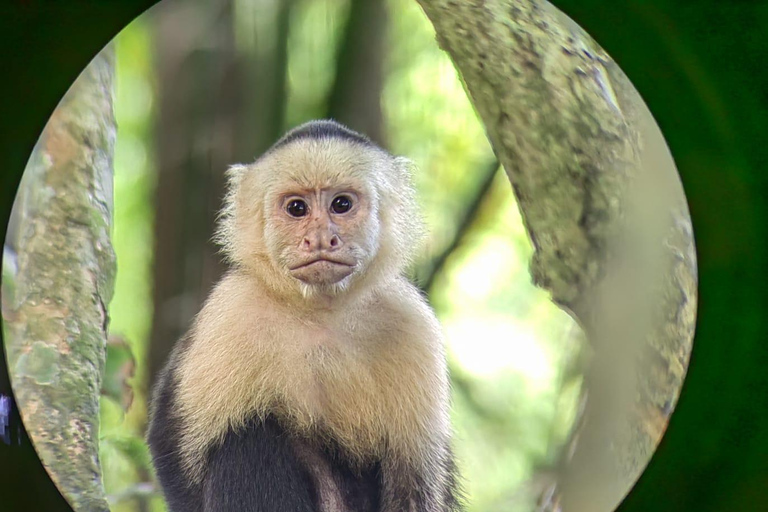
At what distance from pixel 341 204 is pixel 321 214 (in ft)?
0.12

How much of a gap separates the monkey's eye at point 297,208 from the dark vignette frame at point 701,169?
357mm

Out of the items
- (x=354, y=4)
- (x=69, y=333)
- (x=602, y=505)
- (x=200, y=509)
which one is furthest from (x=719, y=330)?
(x=69, y=333)

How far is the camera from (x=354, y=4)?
Result: 1.12m

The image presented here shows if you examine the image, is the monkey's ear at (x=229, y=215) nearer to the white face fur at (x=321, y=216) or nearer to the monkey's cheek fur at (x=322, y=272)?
the white face fur at (x=321, y=216)

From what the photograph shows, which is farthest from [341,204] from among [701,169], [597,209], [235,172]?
[701,169]

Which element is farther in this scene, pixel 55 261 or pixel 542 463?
pixel 55 261

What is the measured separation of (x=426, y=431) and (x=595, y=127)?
0.51 meters

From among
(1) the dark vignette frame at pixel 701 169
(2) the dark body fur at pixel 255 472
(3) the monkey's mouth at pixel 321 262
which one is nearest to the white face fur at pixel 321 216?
(3) the monkey's mouth at pixel 321 262

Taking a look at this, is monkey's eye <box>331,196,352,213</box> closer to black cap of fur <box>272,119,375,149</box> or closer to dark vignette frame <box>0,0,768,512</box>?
black cap of fur <box>272,119,375,149</box>

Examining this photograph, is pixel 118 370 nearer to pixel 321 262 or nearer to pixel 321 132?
pixel 321 262

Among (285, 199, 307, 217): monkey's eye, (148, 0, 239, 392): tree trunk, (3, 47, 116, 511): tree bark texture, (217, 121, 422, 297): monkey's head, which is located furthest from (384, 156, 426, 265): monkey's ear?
(3, 47, 116, 511): tree bark texture

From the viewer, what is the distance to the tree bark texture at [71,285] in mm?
1174

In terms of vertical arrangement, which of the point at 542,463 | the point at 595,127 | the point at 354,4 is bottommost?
the point at 542,463

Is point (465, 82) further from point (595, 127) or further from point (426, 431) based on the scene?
point (426, 431)
